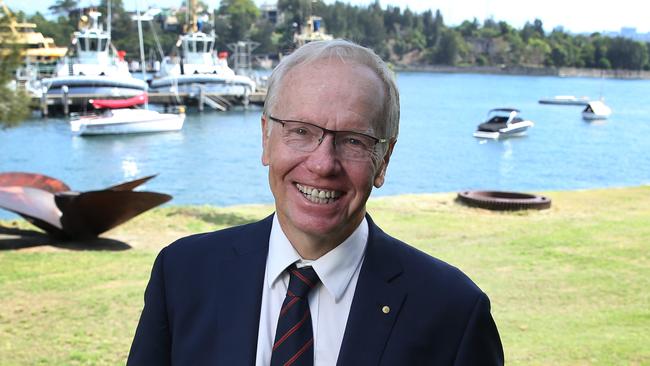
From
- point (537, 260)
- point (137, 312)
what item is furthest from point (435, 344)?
point (537, 260)

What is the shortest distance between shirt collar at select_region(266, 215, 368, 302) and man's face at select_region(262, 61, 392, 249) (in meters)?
0.04

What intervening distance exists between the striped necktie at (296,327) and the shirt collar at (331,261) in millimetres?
30

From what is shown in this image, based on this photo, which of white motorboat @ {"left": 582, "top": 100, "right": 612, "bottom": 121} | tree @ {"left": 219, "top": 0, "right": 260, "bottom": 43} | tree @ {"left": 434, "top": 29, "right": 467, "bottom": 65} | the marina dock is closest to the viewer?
the marina dock

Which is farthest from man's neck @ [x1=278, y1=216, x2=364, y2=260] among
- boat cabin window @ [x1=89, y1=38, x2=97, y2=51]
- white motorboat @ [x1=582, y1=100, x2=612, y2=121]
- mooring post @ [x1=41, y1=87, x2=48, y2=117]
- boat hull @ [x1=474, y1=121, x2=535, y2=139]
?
white motorboat @ [x1=582, y1=100, x2=612, y2=121]

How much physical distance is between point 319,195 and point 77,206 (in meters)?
12.2

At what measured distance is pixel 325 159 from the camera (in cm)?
218

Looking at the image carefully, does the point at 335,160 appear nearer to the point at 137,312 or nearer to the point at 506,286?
the point at 137,312

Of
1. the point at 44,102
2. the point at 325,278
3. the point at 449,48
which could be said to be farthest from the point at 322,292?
the point at 449,48

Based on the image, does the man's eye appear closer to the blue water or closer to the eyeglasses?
the eyeglasses

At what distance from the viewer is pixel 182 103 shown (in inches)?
2844

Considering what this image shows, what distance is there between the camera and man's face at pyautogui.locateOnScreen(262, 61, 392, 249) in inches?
86.1

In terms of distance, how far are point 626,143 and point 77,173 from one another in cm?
3802

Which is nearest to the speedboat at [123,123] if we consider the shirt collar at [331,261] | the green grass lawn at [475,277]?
the green grass lawn at [475,277]

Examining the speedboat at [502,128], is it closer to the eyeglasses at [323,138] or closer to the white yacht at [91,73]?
the white yacht at [91,73]
